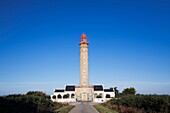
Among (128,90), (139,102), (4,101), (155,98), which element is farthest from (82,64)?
(4,101)

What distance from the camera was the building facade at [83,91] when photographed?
7438cm

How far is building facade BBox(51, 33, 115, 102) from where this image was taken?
74.4m

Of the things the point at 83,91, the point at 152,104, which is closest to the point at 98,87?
the point at 83,91

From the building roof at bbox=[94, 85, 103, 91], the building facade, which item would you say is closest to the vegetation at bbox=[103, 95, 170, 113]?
the building facade

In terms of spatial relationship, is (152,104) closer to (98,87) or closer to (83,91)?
(83,91)

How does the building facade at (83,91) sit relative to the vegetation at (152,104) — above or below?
above

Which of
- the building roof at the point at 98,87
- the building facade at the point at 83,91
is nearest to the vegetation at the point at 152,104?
the building facade at the point at 83,91

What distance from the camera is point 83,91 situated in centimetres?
7431

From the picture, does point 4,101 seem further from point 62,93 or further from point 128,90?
point 128,90

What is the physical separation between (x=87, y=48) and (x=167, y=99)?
2085 inches

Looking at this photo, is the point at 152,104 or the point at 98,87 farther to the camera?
the point at 98,87

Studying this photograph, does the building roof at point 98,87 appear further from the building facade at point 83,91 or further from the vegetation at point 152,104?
the vegetation at point 152,104

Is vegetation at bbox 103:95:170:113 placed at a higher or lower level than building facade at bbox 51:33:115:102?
lower

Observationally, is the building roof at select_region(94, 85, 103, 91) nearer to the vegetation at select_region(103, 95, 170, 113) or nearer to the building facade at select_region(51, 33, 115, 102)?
the building facade at select_region(51, 33, 115, 102)
